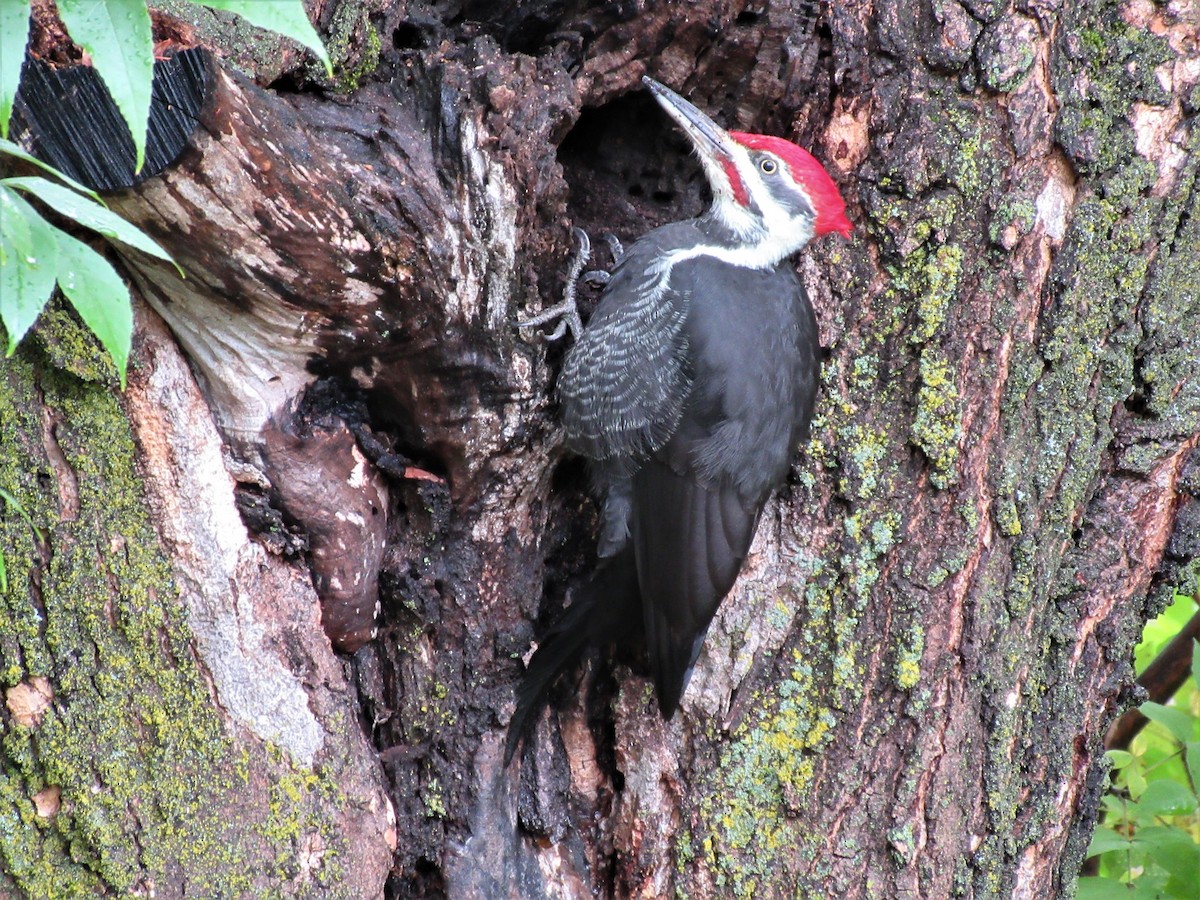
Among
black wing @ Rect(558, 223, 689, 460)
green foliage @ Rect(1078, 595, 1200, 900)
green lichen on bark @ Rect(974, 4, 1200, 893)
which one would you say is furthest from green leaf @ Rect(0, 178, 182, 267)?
green foliage @ Rect(1078, 595, 1200, 900)

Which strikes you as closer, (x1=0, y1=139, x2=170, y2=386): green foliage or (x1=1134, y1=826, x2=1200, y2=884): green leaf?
(x1=0, y1=139, x2=170, y2=386): green foliage

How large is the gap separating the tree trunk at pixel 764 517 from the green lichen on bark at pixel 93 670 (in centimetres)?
2

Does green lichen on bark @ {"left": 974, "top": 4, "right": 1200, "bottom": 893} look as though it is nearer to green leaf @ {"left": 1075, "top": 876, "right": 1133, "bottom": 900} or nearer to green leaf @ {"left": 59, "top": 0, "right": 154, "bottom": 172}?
green leaf @ {"left": 1075, "top": 876, "right": 1133, "bottom": 900}

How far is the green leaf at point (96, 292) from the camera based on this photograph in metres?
1.23

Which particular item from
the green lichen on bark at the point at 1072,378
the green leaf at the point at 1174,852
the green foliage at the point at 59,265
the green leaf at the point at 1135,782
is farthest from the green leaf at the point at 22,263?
the green leaf at the point at 1135,782

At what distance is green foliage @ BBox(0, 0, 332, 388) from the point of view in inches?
43.4

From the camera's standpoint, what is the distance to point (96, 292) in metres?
1.25

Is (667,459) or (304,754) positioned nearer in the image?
(304,754)

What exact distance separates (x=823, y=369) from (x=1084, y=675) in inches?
33.3

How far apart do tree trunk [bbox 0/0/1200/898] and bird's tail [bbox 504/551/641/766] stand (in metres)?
0.06

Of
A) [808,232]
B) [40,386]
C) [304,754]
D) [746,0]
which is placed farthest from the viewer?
[808,232]

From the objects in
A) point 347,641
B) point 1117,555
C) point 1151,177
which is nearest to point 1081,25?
point 1151,177

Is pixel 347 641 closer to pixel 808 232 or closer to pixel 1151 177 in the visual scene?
pixel 808 232

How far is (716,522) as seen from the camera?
7.89 feet
